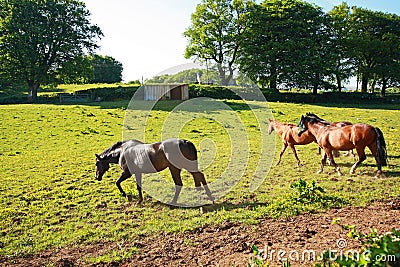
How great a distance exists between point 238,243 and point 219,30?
38964mm

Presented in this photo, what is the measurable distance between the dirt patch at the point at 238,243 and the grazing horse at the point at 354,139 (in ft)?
10.1

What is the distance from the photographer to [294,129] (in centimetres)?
1133

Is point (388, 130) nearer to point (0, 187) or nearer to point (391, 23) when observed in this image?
point (0, 187)

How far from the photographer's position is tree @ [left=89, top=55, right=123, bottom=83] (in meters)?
61.5

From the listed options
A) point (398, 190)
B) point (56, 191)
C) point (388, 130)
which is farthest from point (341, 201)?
point (388, 130)

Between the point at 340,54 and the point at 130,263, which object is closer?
the point at 130,263

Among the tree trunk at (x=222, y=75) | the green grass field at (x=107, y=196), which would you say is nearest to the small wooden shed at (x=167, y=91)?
the tree trunk at (x=222, y=75)

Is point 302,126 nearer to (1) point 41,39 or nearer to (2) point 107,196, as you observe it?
(2) point 107,196

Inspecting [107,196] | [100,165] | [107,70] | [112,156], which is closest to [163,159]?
[112,156]

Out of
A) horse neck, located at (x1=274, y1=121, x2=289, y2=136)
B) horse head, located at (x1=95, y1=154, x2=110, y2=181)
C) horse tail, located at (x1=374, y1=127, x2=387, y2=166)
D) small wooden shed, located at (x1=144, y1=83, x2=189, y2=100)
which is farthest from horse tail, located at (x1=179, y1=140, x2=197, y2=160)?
small wooden shed, located at (x1=144, y1=83, x2=189, y2=100)

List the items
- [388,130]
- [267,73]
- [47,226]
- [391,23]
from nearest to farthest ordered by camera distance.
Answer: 1. [47,226]
2. [388,130]
3. [267,73]
4. [391,23]

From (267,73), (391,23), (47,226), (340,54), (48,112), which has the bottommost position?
(47,226)

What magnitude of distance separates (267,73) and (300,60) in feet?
13.0

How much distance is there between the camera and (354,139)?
920 centimetres
